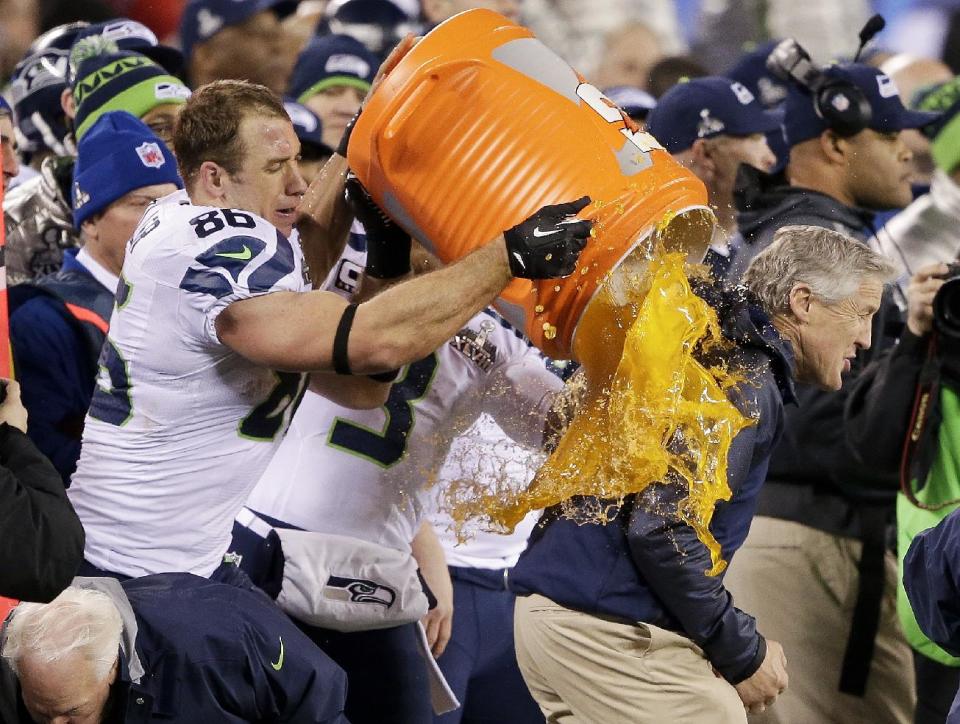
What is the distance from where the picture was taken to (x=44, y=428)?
11.6 feet

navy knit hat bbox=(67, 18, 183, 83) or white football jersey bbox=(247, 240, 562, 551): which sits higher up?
navy knit hat bbox=(67, 18, 183, 83)

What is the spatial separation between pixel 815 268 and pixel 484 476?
927 mm

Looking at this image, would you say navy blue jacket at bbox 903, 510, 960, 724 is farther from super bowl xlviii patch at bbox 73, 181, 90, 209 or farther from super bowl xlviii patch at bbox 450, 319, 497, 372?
super bowl xlviii patch at bbox 73, 181, 90, 209

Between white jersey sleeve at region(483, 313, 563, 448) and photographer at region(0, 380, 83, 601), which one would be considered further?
white jersey sleeve at region(483, 313, 563, 448)

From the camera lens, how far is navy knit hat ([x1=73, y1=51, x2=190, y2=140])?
4.39 meters

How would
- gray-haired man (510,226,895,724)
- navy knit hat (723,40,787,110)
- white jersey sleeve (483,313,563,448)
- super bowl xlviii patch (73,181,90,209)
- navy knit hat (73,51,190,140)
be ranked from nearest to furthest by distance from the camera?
gray-haired man (510,226,895,724) < white jersey sleeve (483,313,563,448) < super bowl xlviii patch (73,181,90,209) < navy knit hat (73,51,190,140) < navy knit hat (723,40,787,110)

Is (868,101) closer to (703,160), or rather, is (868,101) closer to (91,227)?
(703,160)

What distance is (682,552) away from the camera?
3.16 meters

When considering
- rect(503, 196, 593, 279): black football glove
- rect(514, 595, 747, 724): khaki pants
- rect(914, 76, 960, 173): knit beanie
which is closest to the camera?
rect(503, 196, 593, 279): black football glove

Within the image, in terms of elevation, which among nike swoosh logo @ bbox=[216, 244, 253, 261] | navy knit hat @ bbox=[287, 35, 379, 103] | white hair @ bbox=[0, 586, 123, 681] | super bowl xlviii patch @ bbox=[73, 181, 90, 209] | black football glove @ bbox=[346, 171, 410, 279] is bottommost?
white hair @ bbox=[0, 586, 123, 681]

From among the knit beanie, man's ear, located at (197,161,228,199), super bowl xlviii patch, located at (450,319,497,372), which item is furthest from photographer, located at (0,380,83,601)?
the knit beanie

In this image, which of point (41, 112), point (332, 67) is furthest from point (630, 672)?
point (41, 112)

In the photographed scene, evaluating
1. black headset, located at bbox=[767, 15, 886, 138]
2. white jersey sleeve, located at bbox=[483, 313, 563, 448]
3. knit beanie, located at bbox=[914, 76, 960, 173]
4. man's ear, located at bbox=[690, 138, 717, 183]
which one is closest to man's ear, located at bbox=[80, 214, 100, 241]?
white jersey sleeve, located at bbox=[483, 313, 563, 448]

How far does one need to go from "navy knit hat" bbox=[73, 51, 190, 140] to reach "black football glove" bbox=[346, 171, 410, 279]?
50.8 inches
